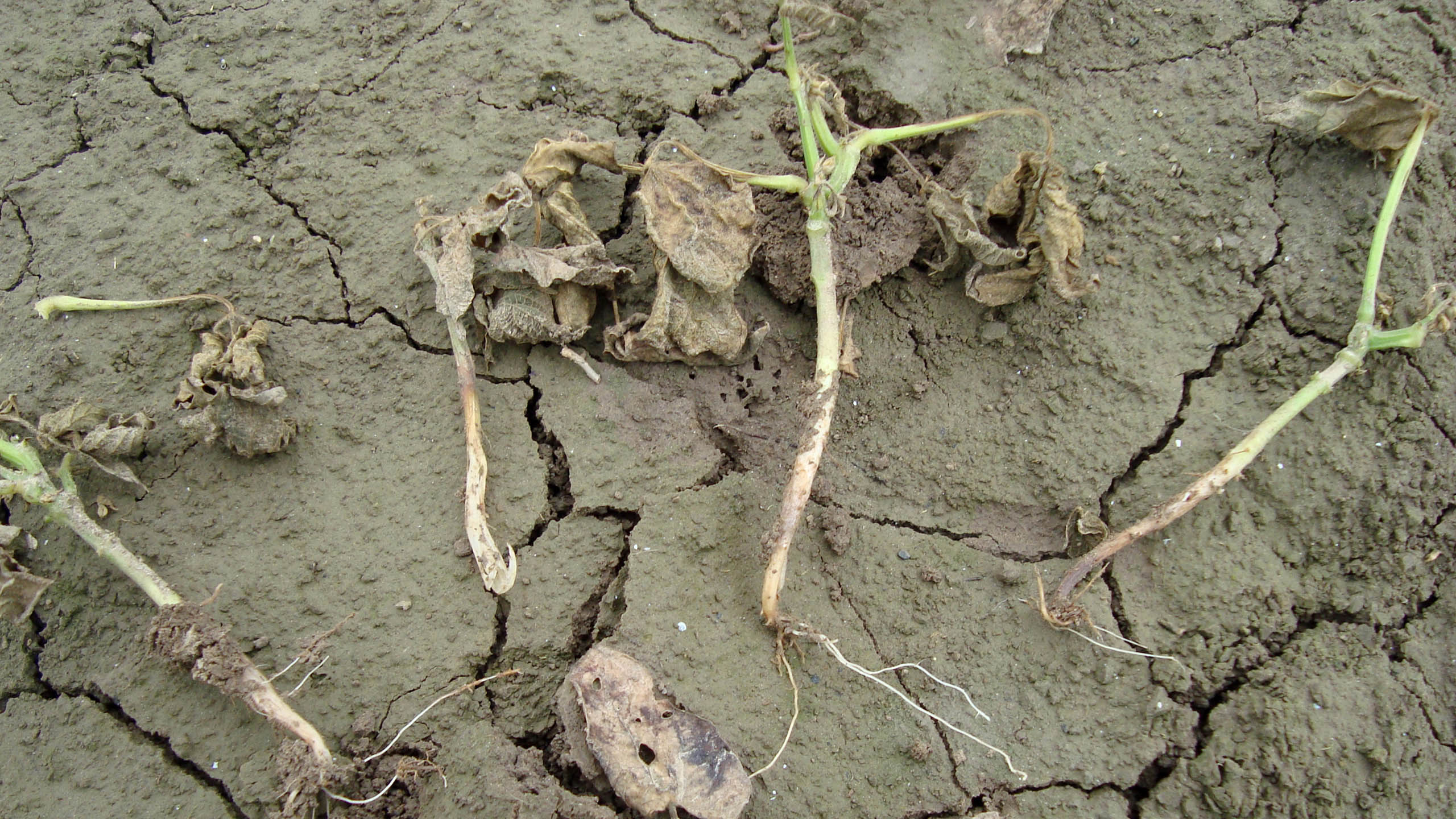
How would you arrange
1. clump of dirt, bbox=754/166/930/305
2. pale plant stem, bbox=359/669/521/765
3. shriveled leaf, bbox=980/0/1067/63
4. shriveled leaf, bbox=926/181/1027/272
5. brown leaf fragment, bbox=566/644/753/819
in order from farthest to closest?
1. shriveled leaf, bbox=980/0/1067/63
2. clump of dirt, bbox=754/166/930/305
3. shriveled leaf, bbox=926/181/1027/272
4. pale plant stem, bbox=359/669/521/765
5. brown leaf fragment, bbox=566/644/753/819

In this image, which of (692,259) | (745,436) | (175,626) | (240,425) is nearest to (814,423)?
(745,436)

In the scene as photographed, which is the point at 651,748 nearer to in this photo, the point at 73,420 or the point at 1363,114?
the point at 73,420

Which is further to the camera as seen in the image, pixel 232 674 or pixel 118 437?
pixel 118 437

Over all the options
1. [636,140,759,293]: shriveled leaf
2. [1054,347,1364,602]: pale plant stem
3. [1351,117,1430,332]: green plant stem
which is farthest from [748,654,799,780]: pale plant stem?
[1351,117,1430,332]: green plant stem

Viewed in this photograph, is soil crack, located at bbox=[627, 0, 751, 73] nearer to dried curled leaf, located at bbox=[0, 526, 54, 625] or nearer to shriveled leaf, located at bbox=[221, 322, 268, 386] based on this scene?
shriveled leaf, located at bbox=[221, 322, 268, 386]

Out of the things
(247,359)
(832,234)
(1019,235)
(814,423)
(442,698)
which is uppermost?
(1019,235)

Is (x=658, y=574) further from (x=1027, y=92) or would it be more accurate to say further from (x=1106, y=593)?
(x=1027, y=92)
